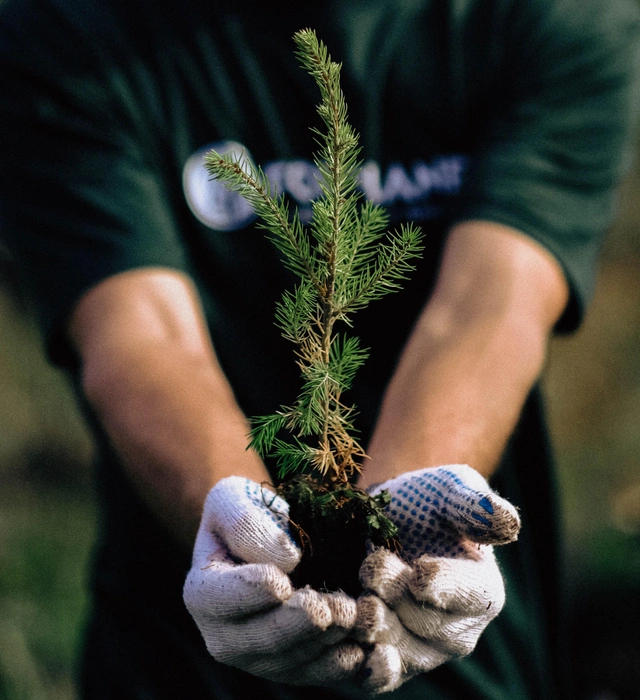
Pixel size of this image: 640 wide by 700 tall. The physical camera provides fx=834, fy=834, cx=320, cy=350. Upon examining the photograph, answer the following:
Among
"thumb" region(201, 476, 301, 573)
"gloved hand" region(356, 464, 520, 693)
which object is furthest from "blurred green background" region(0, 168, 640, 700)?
"thumb" region(201, 476, 301, 573)

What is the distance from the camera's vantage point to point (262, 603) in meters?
1.05

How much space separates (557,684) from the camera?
204 cm

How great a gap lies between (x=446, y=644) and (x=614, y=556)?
3.88m

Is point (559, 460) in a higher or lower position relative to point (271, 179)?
lower

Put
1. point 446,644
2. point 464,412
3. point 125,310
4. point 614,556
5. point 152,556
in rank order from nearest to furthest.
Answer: point 446,644
point 464,412
point 125,310
point 152,556
point 614,556

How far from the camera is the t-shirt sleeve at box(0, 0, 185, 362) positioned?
191cm

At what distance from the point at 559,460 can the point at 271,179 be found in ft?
16.2

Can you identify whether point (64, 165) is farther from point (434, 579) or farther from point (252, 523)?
point (434, 579)

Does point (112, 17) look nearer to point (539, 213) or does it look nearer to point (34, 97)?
point (34, 97)

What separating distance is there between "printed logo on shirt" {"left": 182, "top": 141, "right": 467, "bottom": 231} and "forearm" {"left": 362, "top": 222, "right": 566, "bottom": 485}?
0.17 m

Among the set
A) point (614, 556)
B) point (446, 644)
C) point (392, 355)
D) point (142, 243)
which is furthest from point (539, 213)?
point (614, 556)

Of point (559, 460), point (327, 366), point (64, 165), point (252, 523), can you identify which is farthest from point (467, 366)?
point (559, 460)

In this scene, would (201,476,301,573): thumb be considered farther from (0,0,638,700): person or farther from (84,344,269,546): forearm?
(0,0,638,700): person

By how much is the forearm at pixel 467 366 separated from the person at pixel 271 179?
3 cm
